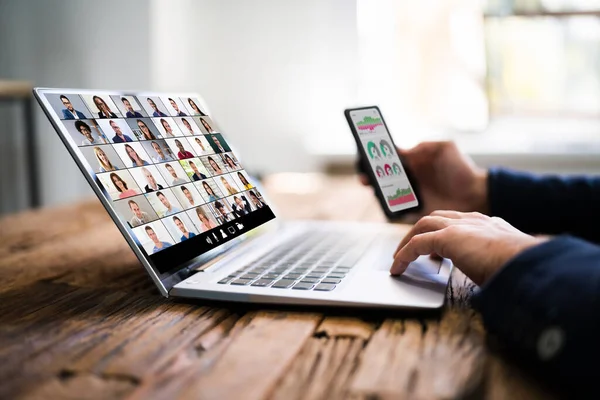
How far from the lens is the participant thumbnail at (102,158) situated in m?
0.61

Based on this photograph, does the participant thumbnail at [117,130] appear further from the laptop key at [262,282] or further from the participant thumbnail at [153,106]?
the laptop key at [262,282]

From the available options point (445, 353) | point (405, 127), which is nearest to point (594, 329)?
point (445, 353)

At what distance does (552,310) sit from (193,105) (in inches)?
23.1

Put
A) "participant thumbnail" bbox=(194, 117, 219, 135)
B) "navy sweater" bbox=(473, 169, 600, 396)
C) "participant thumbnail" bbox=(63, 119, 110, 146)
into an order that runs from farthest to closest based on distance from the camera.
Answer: "participant thumbnail" bbox=(194, 117, 219, 135) → "participant thumbnail" bbox=(63, 119, 110, 146) → "navy sweater" bbox=(473, 169, 600, 396)

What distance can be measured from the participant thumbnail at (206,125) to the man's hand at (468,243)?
336mm

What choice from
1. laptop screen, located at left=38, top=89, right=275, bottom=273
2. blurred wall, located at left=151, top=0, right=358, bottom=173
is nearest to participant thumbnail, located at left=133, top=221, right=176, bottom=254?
laptop screen, located at left=38, top=89, right=275, bottom=273

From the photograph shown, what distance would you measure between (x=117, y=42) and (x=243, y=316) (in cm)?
169

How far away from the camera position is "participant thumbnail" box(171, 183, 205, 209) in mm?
687

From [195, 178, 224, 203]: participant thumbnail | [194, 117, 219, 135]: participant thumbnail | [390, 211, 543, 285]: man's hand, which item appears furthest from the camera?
[194, 117, 219, 135]: participant thumbnail

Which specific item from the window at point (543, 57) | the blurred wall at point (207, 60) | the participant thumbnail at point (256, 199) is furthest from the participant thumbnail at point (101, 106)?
the window at point (543, 57)

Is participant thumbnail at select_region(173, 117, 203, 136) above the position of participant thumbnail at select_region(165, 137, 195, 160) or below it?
above

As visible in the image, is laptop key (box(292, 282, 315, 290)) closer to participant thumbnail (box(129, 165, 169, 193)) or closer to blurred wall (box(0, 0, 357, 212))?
participant thumbnail (box(129, 165, 169, 193))

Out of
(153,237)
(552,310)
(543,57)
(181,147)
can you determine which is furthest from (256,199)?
(543,57)

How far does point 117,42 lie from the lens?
201 cm
